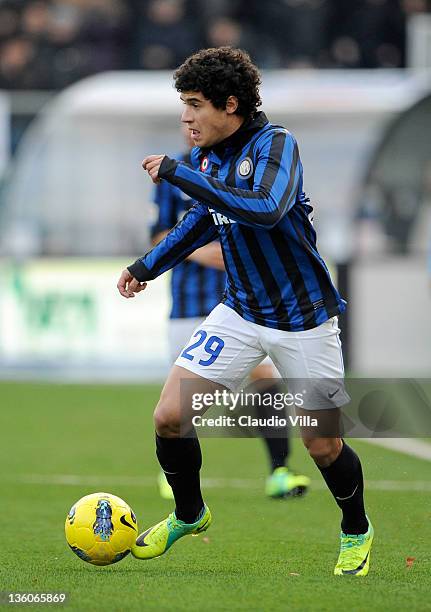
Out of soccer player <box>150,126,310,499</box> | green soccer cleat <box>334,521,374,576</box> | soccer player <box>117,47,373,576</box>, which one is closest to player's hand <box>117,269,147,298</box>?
soccer player <box>117,47,373,576</box>

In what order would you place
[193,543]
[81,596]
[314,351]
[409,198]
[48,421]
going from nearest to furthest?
1. [81,596]
2. [314,351]
3. [193,543]
4. [48,421]
5. [409,198]

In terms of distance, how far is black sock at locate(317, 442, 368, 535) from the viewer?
4.86m

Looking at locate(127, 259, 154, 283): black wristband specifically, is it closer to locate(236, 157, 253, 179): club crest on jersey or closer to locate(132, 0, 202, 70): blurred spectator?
locate(236, 157, 253, 179): club crest on jersey

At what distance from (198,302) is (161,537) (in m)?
2.51

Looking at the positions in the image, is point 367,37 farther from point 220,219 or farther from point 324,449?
point 324,449

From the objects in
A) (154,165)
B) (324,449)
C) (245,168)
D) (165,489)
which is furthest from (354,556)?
(165,489)

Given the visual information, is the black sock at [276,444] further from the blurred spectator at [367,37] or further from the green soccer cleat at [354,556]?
the blurred spectator at [367,37]

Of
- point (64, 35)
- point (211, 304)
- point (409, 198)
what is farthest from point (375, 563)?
point (64, 35)

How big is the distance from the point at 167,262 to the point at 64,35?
13.0 m

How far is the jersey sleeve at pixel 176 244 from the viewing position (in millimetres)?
5012

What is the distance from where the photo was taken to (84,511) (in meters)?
4.99

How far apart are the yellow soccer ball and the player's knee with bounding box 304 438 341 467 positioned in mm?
771

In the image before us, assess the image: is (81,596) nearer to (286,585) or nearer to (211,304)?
(286,585)

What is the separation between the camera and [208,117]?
15.7 feet
